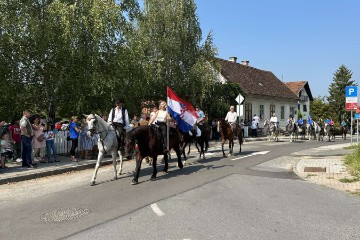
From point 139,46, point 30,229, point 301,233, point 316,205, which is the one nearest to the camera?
point 301,233

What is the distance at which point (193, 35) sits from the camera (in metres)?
30.2

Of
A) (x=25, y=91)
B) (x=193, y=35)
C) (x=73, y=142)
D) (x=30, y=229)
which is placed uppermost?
(x=193, y=35)

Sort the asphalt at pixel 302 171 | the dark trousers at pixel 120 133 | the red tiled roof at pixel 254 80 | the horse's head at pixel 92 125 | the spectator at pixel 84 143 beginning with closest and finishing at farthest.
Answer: the asphalt at pixel 302 171 → the horse's head at pixel 92 125 → the dark trousers at pixel 120 133 → the spectator at pixel 84 143 → the red tiled roof at pixel 254 80

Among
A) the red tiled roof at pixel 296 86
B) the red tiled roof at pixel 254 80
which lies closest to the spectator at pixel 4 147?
the red tiled roof at pixel 254 80

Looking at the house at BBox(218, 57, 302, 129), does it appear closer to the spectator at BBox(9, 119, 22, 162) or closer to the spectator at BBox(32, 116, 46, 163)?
the spectator at BBox(32, 116, 46, 163)

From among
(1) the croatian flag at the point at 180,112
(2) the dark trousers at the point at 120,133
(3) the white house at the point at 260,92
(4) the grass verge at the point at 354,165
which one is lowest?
(4) the grass verge at the point at 354,165

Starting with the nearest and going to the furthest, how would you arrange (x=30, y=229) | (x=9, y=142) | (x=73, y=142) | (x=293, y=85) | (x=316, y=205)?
1. (x=30, y=229)
2. (x=316, y=205)
3. (x=9, y=142)
4. (x=73, y=142)
5. (x=293, y=85)

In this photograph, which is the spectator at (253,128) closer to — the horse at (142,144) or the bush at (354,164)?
the bush at (354,164)

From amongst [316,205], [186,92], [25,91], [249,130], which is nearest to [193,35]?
[186,92]

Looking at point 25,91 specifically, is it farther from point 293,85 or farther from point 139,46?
point 293,85

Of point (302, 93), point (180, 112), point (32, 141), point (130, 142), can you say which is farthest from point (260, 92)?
point (130, 142)

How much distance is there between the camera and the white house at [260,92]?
42.5 metres

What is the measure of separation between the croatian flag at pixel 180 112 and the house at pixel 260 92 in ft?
85.8

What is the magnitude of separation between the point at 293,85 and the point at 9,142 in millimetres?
52384
